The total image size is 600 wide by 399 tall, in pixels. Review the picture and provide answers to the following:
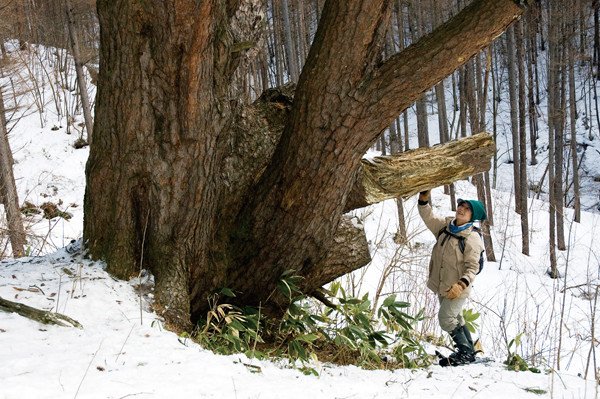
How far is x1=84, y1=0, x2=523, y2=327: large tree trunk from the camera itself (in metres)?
2.75

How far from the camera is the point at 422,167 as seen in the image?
3701 mm

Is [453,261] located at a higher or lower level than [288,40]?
lower

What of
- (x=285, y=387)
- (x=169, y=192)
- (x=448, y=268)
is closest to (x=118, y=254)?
(x=169, y=192)

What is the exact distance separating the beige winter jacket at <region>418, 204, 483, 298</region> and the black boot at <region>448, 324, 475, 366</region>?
0.32 meters

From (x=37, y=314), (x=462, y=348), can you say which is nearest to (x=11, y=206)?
(x=37, y=314)

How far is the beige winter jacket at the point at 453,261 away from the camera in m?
4.07

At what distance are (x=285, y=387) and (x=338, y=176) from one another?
136 cm

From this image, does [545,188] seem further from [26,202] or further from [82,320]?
[82,320]

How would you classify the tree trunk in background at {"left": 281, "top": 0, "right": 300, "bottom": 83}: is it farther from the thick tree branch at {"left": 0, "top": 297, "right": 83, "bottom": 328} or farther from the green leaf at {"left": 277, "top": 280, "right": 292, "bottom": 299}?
the thick tree branch at {"left": 0, "top": 297, "right": 83, "bottom": 328}

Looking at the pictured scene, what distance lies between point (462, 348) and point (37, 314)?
3.31 meters

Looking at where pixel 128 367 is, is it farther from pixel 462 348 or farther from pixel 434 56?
pixel 462 348

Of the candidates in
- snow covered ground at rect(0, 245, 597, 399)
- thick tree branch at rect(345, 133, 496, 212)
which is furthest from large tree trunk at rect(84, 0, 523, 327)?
thick tree branch at rect(345, 133, 496, 212)

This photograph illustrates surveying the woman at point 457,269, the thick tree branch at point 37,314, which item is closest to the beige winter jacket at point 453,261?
the woman at point 457,269

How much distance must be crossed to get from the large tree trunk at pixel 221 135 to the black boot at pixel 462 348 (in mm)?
1556
